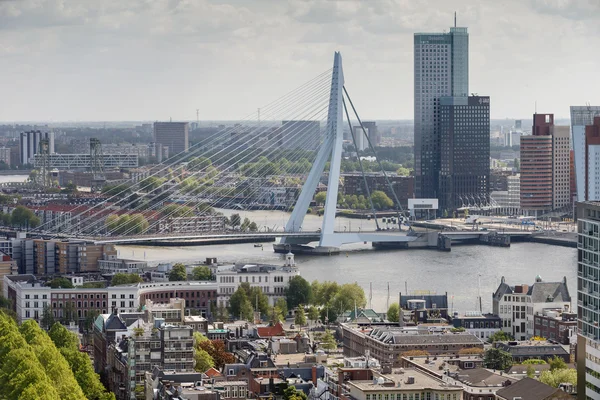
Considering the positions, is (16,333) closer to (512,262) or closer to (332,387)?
(332,387)

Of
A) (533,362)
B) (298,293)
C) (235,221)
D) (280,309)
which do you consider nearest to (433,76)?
(235,221)

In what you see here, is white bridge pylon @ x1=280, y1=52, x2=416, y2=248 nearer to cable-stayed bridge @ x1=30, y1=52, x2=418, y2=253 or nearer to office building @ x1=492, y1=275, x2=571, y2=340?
cable-stayed bridge @ x1=30, y1=52, x2=418, y2=253

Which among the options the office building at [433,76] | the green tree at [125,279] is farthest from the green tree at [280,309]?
the office building at [433,76]

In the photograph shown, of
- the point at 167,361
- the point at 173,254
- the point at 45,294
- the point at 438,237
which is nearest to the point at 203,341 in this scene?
the point at 167,361

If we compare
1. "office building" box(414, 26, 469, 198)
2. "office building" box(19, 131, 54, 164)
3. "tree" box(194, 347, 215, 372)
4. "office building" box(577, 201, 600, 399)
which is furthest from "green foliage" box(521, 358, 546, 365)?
"office building" box(19, 131, 54, 164)

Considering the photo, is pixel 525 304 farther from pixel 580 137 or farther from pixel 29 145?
pixel 29 145

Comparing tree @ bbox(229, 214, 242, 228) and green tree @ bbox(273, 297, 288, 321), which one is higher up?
tree @ bbox(229, 214, 242, 228)

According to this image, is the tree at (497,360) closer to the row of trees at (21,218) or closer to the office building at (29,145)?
the row of trees at (21,218)
